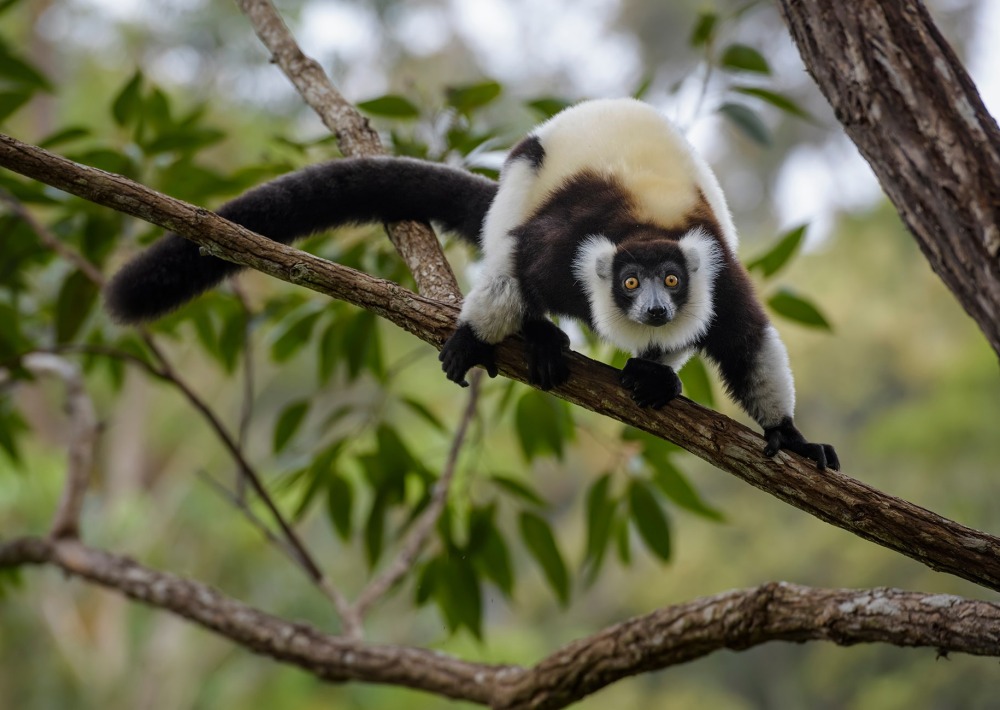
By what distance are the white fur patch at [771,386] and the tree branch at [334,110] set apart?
0.96m

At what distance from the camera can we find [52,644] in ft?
29.4

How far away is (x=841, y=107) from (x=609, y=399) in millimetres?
905

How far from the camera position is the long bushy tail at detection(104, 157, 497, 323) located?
2.91 m

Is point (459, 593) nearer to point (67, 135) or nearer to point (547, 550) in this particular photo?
point (547, 550)

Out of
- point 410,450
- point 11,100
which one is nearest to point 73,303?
point 11,100

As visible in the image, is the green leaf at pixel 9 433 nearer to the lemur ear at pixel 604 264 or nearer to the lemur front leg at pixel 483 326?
the lemur front leg at pixel 483 326

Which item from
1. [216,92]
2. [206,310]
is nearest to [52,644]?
[216,92]

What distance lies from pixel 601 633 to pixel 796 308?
136 centimetres

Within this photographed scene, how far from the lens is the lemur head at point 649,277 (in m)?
2.65

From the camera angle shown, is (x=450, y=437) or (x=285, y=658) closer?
(x=285, y=658)

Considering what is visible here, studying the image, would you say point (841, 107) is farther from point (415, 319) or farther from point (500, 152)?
point (500, 152)

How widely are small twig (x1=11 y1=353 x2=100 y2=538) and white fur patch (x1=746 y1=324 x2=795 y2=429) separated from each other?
8.76ft

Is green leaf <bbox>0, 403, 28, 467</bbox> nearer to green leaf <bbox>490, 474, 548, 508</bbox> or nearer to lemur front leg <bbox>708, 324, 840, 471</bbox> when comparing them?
green leaf <bbox>490, 474, 548, 508</bbox>

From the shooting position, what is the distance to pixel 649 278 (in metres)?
2.67
